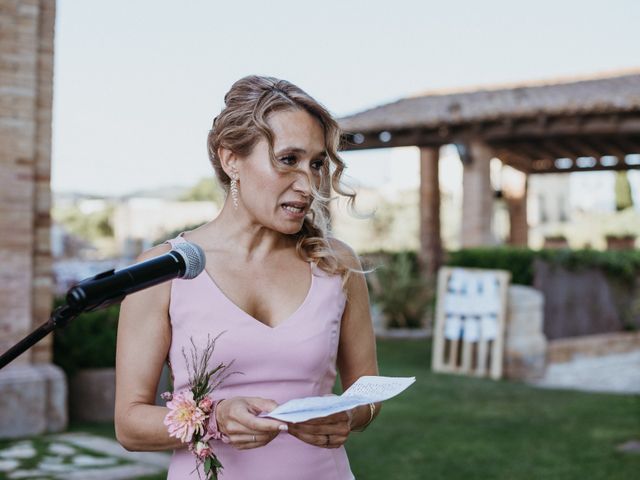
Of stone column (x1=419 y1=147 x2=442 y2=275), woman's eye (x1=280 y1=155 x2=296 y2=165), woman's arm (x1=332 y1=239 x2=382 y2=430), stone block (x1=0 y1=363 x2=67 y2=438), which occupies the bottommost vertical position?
Result: stone block (x1=0 y1=363 x2=67 y2=438)

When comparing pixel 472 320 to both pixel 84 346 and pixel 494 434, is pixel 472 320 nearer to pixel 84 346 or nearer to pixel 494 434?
pixel 494 434

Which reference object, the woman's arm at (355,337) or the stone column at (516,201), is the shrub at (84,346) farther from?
the stone column at (516,201)

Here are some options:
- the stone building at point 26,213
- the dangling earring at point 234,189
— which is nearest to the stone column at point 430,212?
the stone building at point 26,213

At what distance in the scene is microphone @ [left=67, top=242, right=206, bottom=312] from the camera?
142 cm

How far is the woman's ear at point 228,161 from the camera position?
2197mm

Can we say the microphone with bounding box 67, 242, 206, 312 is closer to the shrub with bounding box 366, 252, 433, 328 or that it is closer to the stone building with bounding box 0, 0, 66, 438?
the stone building with bounding box 0, 0, 66, 438

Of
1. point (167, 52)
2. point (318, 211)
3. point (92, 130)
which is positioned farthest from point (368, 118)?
point (92, 130)

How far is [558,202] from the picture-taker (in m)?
47.2

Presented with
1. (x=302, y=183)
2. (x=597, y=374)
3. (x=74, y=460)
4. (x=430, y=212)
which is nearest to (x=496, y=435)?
(x=74, y=460)

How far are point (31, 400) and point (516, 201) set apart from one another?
15.9m

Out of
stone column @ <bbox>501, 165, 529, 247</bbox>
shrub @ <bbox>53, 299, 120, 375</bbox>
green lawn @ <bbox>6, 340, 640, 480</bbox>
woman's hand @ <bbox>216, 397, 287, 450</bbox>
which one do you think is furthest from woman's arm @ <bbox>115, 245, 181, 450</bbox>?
stone column @ <bbox>501, 165, 529, 247</bbox>

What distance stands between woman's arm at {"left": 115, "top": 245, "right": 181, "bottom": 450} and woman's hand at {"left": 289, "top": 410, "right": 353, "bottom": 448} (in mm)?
355

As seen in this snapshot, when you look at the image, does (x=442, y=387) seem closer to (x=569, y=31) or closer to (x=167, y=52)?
(x=569, y=31)

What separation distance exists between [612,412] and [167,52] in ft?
130
